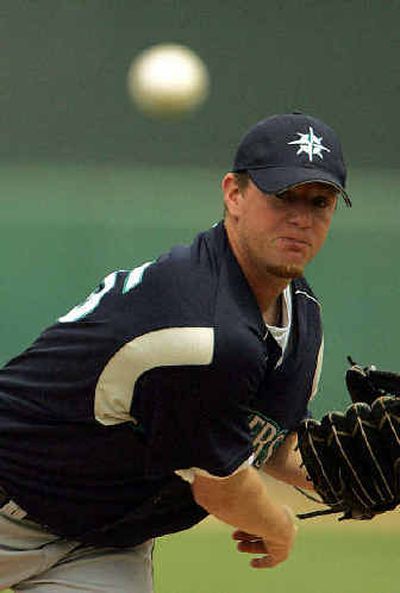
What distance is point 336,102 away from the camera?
6016 millimetres

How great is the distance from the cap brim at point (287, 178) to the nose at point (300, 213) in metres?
0.05

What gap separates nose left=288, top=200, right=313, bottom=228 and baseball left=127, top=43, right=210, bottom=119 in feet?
13.2

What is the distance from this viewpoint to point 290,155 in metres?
2.02

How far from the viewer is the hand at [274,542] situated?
2.16 meters

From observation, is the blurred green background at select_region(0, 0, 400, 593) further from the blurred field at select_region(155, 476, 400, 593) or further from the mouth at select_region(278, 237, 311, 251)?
the mouth at select_region(278, 237, 311, 251)

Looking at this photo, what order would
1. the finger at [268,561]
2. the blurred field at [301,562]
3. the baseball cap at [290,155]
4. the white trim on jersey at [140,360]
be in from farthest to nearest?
the blurred field at [301,562] < the finger at [268,561] < the baseball cap at [290,155] < the white trim on jersey at [140,360]

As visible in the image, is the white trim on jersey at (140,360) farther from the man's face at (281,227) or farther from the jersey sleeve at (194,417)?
the man's face at (281,227)

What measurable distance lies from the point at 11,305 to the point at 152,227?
2.53ft

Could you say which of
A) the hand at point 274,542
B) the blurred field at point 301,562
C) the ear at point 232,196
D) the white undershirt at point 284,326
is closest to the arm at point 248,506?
the hand at point 274,542

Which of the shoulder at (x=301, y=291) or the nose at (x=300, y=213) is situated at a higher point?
the nose at (x=300, y=213)

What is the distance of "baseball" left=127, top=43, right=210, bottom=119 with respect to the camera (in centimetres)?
596

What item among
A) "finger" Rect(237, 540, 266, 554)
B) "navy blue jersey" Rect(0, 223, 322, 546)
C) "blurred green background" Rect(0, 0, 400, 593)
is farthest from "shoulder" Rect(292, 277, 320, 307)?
"blurred green background" Rect(0, 0, 400, 593)

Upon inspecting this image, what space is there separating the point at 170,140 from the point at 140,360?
4.21 m

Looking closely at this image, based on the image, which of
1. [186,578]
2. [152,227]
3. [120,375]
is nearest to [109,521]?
[120,375]
